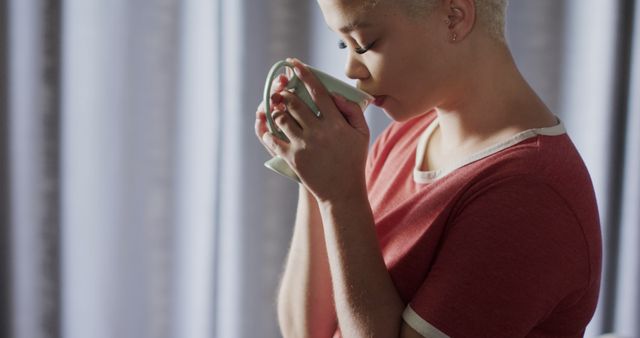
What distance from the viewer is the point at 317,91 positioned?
2.83 ft

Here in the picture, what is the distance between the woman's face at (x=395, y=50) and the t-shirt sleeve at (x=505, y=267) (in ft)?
0.55

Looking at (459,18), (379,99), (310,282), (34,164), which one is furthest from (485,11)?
(34,164)

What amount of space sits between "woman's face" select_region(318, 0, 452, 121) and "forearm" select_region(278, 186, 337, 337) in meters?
0.22

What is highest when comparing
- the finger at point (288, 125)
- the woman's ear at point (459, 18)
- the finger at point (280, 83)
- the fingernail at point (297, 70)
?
the woman's ear at point (459, 18)

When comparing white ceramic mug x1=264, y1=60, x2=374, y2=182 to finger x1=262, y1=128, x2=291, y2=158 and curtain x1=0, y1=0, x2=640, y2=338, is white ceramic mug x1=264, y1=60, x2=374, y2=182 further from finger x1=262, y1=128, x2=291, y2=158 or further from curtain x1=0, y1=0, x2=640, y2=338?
curtain x1=0, y1=0, x2=640, y2=338

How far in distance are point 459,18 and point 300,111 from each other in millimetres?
222

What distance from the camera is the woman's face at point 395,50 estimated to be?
0.83 metres

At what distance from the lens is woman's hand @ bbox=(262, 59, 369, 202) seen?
0.84 m

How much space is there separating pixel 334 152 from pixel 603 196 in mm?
986

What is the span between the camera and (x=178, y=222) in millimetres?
1731

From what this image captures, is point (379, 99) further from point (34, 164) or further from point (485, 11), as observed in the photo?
point (34, 164)

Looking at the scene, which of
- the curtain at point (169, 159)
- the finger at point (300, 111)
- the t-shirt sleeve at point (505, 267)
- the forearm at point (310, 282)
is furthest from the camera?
the curtain at point (169, 159)

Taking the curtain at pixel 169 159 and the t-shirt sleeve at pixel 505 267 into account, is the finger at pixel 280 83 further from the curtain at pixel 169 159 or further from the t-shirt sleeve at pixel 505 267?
the curtain at pixel 169 159

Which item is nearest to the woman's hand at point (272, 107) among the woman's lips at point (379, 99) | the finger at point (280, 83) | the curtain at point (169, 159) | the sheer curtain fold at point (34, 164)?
the finger at point (280, 83)
